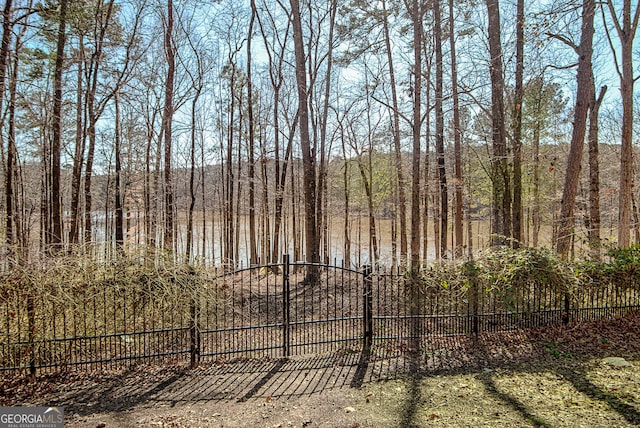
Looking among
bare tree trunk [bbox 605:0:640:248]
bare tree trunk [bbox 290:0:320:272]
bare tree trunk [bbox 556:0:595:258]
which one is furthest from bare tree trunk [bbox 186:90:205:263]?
bare tree trunk [bbox 605:0:640:248]

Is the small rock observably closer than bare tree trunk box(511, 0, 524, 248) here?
Yes

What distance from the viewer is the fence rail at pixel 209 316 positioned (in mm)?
4387

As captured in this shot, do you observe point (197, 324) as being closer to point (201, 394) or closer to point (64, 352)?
point (201, 394)

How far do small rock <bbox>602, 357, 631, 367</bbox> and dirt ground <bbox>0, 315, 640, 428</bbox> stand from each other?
0.4 inches

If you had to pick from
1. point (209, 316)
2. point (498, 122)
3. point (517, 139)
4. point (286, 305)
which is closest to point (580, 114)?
point (517, 139)

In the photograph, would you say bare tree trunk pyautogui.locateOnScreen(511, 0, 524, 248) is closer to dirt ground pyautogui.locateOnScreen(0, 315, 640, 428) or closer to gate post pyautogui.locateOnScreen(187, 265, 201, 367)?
dirt ground pyautogui.locateOnScreen(0, 315, 640, 428)

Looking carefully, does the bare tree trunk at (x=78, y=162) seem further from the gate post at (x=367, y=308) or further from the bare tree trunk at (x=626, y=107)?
the bare tree trunk at (x=626, y=107)

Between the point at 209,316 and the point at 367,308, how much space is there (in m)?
2.57

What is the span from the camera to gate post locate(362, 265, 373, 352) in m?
5.23

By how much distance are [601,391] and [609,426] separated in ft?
2.71

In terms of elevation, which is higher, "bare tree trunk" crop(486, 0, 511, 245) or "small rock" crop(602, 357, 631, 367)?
"bare tree trunk" crop(486, 0, 511, 245)

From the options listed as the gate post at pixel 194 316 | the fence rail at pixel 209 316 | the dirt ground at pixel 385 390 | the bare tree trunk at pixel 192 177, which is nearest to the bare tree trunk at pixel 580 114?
the fence rail at pixel 209 316

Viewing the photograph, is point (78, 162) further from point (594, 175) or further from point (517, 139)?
point (594, 175)

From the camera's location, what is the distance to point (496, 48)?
26.1 ft
